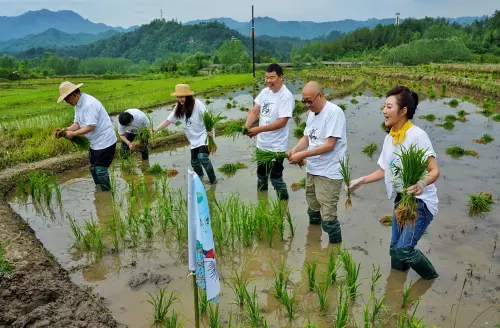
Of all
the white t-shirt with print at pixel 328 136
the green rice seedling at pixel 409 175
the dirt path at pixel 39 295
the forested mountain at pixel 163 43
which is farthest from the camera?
the forested mountain at pixel 163 43

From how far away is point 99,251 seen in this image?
396 cm

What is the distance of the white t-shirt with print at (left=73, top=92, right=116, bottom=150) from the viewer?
17.0 ft

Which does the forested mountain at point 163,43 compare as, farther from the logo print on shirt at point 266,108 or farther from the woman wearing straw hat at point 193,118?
the logo print on shirt at point 266,108

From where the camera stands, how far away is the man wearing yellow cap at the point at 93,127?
510cm

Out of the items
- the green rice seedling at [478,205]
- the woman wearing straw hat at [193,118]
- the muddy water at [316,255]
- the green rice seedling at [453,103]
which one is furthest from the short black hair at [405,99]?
the green rice seedling at [453,103]

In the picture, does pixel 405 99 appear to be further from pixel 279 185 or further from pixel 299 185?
pixel 299 185

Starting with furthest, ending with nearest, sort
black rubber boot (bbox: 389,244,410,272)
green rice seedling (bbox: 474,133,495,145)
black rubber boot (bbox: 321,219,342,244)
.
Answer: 1. green rice seedling (bbox: 474,133,495,145)
2. black rubber boot (bbox: 321,219,342,244)
3. black rubber boot (bbox: 389,244,410,272)

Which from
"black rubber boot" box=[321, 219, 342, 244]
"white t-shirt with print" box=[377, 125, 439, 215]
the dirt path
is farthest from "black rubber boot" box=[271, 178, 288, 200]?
the dirt path

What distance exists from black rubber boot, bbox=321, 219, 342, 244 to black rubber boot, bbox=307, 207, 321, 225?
0.41 meters

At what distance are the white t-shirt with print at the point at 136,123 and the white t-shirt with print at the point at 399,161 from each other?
4.54 meters

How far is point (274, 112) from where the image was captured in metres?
4.65

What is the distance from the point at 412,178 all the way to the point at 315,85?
50.5 inches

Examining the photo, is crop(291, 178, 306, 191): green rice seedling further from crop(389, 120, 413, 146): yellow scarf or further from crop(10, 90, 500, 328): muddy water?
crop(389, 120, 413, 146): yellow scarf

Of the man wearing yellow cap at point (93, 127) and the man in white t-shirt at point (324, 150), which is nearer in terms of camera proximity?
the man in white t-shirt at point (324, 150)
